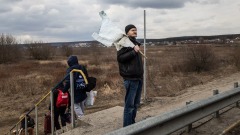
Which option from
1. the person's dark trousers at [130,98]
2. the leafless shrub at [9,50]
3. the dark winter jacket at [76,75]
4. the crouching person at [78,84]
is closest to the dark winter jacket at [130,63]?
the person's dark trousers at [130,98]

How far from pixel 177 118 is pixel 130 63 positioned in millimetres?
1317

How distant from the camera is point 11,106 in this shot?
1683 cm

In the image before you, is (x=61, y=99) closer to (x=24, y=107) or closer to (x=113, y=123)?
(x=113, y=123)

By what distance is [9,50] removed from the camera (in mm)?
51000

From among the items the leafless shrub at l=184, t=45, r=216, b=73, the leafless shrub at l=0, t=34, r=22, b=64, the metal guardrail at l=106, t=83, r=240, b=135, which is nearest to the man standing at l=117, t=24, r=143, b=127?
the metal guardrail at l=106, t=83, r=240, b=135

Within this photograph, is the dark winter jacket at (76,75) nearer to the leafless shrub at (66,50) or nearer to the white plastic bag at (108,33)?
the white plastic bag at (108,33)

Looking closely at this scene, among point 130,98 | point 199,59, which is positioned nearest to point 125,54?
point 130,98

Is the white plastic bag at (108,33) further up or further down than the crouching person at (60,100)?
further up

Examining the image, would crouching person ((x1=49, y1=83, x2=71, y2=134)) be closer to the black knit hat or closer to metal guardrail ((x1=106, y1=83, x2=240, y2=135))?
the black knit hat

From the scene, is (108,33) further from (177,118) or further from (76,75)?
(177,118)

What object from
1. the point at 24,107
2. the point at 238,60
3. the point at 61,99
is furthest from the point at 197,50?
the point at 61,99

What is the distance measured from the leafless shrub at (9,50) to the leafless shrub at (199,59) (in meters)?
30.7

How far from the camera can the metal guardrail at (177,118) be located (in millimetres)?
3507

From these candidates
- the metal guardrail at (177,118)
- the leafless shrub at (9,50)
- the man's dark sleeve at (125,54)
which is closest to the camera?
the metal guardrail at (177,118)
